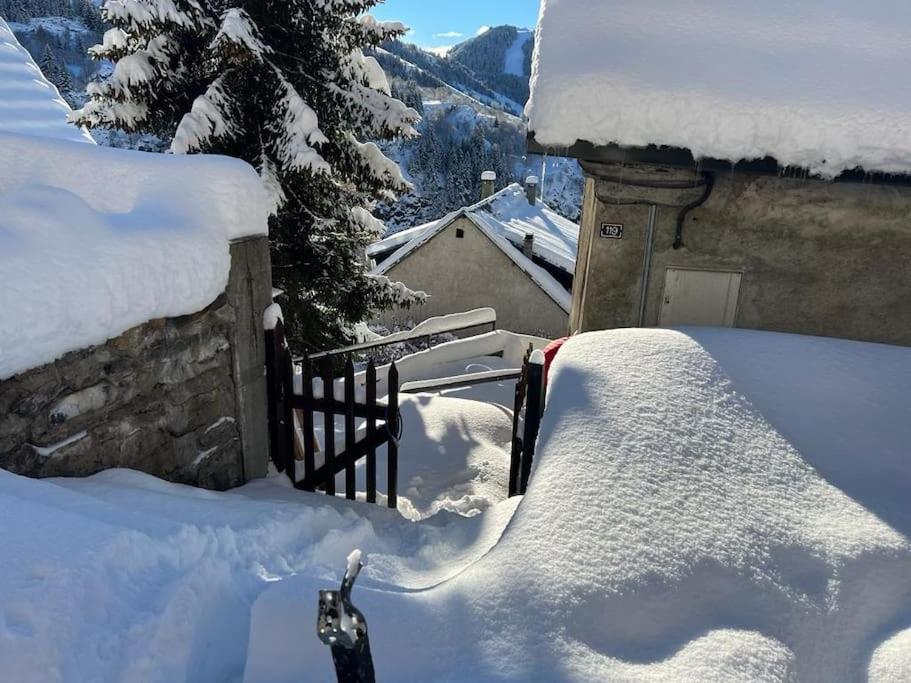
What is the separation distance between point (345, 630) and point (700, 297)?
195 inches

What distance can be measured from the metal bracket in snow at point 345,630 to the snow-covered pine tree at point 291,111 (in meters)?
6.59

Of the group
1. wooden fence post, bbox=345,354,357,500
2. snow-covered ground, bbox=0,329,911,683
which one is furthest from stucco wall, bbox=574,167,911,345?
wooden fence post, bbox=345,354,357,500

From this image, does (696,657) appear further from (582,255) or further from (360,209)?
(360,209)

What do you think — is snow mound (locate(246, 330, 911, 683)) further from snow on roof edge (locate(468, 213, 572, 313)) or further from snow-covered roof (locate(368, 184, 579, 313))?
snow on roof edge (locate(468, 213, 572, 313))

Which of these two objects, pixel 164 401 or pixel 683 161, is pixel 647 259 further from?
pixel 164 401

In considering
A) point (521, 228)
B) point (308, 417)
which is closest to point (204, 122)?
point (308, 417)

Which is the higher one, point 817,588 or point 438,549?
point 817,588

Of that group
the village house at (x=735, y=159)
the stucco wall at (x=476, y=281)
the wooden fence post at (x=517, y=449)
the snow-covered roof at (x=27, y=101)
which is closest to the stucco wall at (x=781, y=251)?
the village house at (x=735, y=159)

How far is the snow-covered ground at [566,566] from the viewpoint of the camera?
197 cm

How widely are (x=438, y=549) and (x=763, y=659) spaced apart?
1695mm

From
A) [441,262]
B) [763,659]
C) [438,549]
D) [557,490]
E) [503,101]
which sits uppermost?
Result: [503,101]

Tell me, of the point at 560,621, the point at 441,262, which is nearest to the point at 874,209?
the point at 560,621

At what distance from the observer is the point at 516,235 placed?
20859 millimetres

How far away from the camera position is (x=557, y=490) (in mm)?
2754
